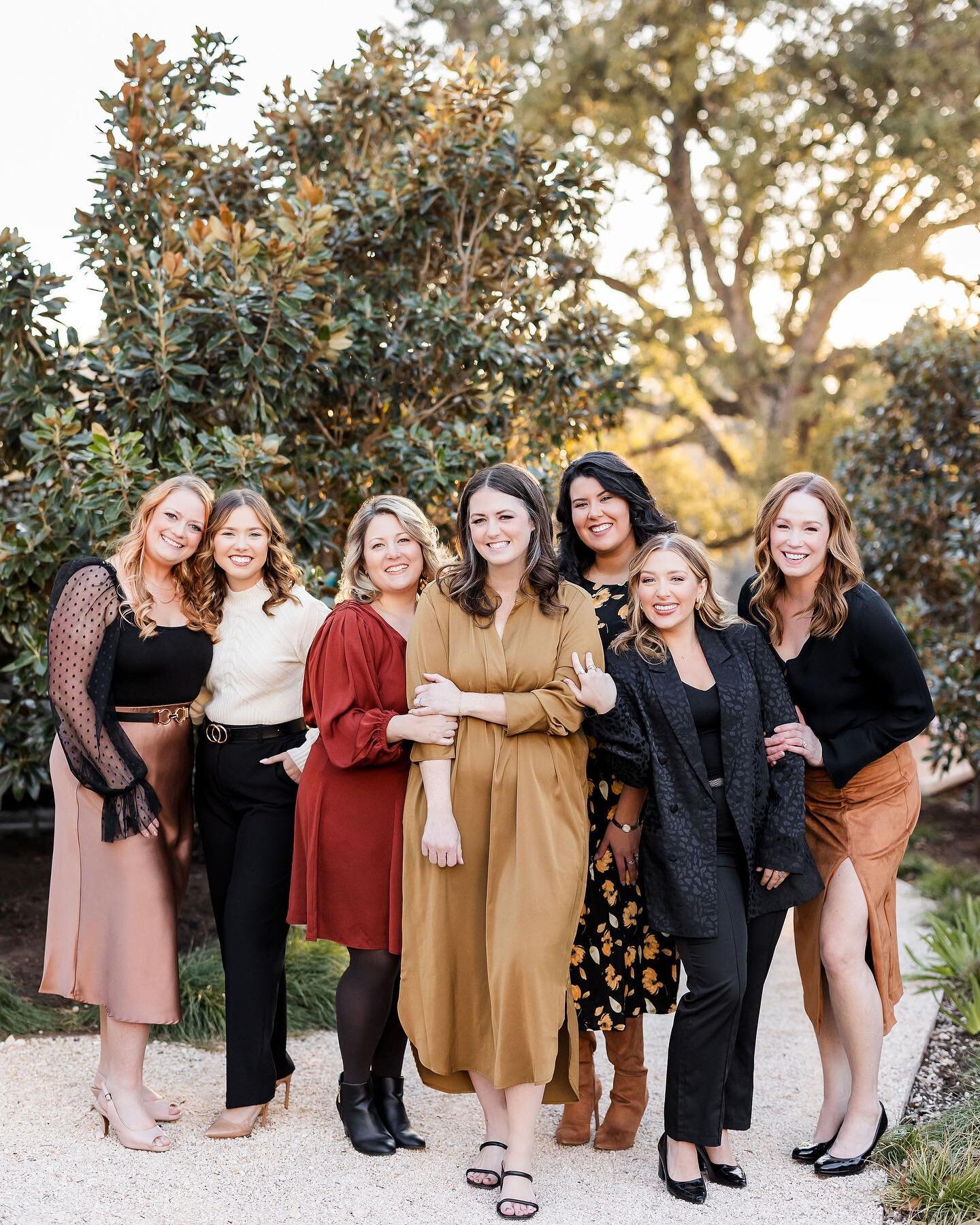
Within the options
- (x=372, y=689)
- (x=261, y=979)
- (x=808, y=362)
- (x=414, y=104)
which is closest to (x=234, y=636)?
(x=372, y=689)

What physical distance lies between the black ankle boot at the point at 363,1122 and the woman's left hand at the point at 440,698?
4.38ft

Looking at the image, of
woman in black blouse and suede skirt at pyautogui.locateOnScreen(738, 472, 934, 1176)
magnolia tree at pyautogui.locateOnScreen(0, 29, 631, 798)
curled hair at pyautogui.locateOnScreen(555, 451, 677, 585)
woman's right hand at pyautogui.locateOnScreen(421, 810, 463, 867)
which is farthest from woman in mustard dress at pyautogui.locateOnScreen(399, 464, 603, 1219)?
magnolia tree at pyautogui.locateOnScreen(0, 29, 631, 798)

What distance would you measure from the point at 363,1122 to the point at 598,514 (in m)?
2.14

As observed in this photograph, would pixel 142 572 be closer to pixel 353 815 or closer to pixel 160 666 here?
pixel 160 666

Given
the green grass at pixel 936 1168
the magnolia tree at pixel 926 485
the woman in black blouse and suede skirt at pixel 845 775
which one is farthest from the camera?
the magnolia tree at pixel 926 485

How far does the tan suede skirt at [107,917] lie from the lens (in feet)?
12.1

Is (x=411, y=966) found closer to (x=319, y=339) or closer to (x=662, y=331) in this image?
(x=319, y=339)

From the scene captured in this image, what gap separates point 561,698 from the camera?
3357 millimetres

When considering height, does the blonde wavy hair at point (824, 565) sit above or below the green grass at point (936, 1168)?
above

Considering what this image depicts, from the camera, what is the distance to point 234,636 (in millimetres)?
3846

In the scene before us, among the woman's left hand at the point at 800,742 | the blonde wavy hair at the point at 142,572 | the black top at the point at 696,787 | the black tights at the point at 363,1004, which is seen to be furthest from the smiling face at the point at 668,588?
the blonde wavy hair at the point at 142,572

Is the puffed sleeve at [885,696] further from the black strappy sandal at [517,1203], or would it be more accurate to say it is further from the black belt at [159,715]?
the black belt at [159,715]

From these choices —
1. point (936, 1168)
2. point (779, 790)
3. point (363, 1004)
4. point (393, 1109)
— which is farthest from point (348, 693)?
point (936, 1168)

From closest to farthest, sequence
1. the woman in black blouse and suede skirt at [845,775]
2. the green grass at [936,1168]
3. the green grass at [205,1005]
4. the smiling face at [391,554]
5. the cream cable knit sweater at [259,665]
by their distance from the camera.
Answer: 1. the green grass at [936,1168]
2. the woman in black blouse and suede skirt at [845,775]
3. the smiling face at [391,554]
4. the cream cable knit sweater at [259,665]
5. the green grass at [205,1005]
